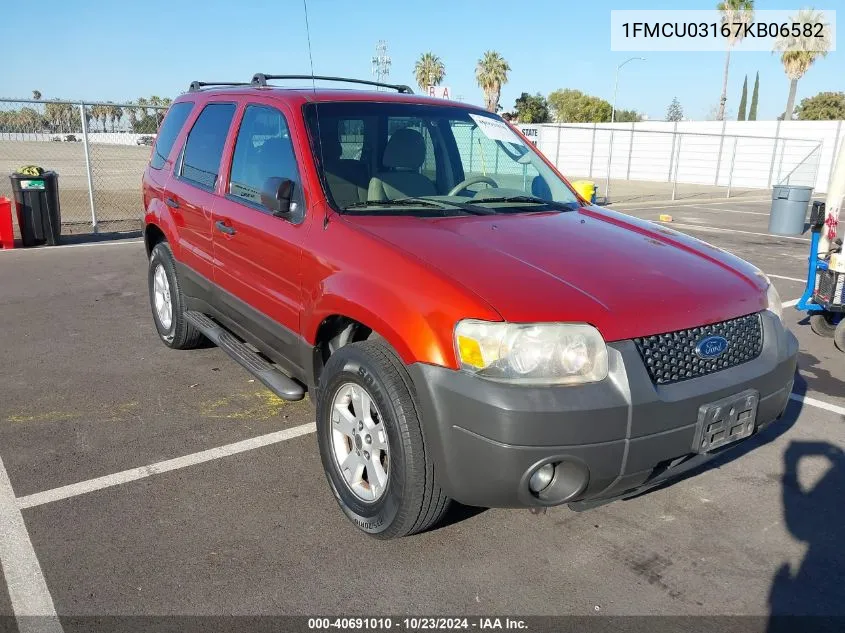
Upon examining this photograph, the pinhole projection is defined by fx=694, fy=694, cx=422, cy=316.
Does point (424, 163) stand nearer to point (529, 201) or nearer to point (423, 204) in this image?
point (423, 204)

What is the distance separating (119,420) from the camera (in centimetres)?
428

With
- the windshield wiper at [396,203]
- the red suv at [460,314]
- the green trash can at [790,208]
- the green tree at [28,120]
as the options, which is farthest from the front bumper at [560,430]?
the green trash can at [790,208]

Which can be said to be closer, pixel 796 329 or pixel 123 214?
pixel 796 329

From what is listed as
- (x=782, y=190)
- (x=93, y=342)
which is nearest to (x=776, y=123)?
(x=782, y=190)

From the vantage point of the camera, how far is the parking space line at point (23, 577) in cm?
253

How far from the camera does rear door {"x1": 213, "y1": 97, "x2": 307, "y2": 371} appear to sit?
3.52m

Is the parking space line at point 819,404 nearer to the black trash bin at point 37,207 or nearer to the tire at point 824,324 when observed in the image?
the tire at point 824,324

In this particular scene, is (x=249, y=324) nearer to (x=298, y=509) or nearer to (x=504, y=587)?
(x=298, y=509)

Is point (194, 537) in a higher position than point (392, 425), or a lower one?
lower

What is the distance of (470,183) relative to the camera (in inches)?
154

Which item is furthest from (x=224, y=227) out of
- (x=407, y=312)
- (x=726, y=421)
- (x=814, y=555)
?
(x=814, y=555)

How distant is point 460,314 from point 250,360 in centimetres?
197

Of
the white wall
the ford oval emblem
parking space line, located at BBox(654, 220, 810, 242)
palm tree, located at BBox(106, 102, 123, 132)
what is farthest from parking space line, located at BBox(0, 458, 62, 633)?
the white wall

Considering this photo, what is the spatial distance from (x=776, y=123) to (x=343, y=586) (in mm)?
33957
